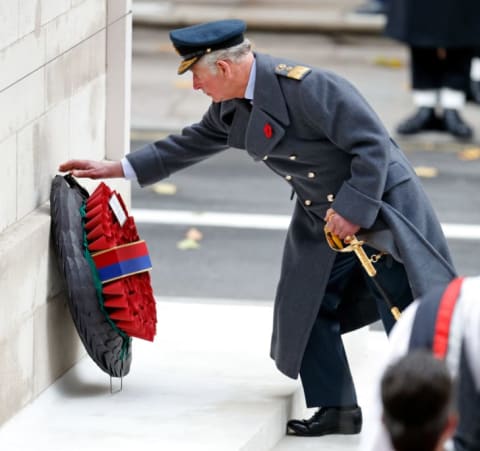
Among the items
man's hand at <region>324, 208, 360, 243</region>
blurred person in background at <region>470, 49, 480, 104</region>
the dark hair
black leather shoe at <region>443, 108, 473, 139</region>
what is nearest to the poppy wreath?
man's hand at <region>324, 208, 360, 243</region>

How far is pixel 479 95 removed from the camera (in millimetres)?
13680

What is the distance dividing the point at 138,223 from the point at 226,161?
180 cm

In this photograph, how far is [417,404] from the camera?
3172 mm

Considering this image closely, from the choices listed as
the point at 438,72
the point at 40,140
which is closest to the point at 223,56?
the point at 40,140

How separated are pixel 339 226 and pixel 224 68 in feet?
2.32

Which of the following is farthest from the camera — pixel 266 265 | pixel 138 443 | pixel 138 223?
pixel 138 223

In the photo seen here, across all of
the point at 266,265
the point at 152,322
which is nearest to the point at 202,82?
the point at 152,322

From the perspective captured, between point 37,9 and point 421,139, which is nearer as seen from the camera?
point 37,9

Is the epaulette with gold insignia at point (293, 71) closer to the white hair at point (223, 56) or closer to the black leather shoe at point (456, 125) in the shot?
the white hair at point (223, 56)

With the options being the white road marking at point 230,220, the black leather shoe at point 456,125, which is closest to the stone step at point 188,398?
the white road marking at point 230,220

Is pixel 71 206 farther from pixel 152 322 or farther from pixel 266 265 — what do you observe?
pixel 266 265

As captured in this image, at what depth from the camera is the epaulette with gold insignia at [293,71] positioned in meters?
5.56

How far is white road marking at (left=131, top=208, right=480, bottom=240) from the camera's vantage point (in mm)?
9953

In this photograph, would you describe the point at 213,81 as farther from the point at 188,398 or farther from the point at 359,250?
the point at 188,398
